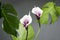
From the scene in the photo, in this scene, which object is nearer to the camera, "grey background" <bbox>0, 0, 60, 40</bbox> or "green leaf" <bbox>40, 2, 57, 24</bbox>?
"green leaf" <bbox>40, 2, 57, 24</bbox>

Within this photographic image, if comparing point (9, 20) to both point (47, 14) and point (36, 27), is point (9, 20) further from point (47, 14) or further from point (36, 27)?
point (36, 27)

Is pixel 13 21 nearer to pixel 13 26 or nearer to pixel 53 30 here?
pixel 13 26

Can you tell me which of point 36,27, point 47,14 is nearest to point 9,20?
point 47,14

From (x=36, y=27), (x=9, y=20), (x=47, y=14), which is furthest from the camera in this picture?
(x=36, y=27)

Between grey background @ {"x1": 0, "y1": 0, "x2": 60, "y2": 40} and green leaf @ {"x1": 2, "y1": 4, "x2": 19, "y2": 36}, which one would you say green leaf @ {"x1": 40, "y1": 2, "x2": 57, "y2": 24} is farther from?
grey background @ {"x1": 0, "y1": 0, "x2": 60, "y2": 40}

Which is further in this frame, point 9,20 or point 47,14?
point 47,14

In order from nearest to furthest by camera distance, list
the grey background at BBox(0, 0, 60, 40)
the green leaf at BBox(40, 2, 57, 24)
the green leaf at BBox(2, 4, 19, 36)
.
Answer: the green leaf at BBox(2, 4, 19, 36) < the green leaf at BBox(40, 2, 57, 24) < the grey background at BBox(0, 0, 60, 40)

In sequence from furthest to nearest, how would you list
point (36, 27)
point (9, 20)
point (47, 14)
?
point (36, 27)
point (47, 14)
point (9, 20)

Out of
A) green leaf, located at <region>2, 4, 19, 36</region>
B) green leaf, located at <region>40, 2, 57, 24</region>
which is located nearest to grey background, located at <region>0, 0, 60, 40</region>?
green leaf, located at <region>40, 2, 57, 24</region>
